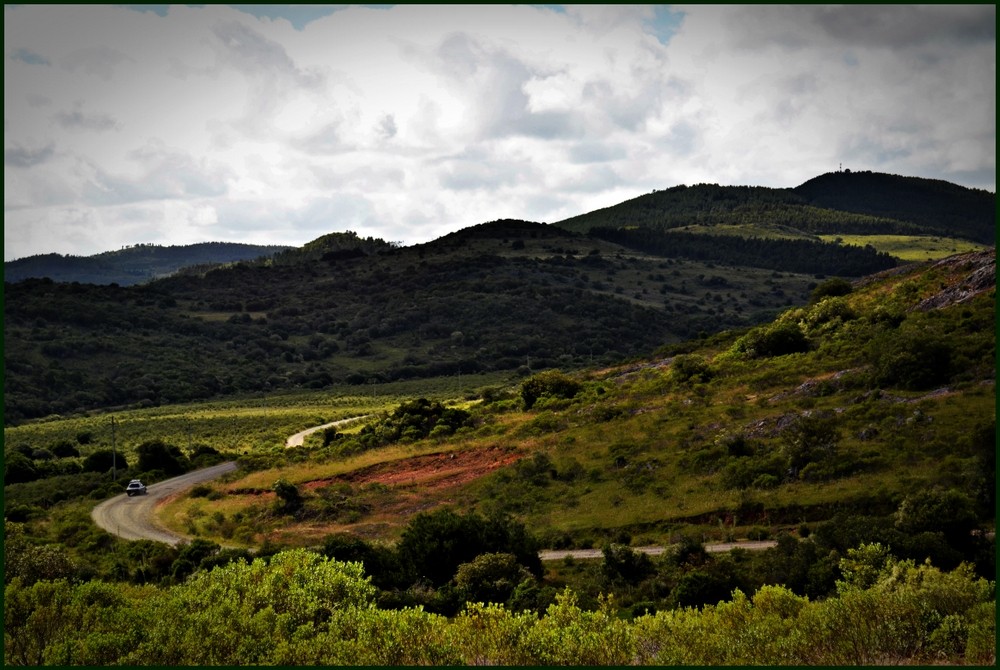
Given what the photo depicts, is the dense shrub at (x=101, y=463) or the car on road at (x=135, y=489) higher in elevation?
the dense shrub at (x=101, y=463)

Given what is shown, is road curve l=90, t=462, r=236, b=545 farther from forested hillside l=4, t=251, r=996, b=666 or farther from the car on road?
forested hillside l=4, t=251, r=996, b=666

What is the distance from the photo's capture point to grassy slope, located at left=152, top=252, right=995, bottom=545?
146ft

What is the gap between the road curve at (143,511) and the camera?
58.0 m

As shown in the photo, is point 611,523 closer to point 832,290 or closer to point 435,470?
point 435,470

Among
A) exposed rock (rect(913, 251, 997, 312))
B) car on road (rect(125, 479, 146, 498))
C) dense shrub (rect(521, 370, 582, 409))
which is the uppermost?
exposed rock (rect(913, 251, 997, 312))

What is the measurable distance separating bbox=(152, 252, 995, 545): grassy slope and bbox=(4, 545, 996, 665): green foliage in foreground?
50.4 feet

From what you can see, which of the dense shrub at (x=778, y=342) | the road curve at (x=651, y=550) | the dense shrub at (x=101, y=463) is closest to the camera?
the road curve at (x=651, y=550)

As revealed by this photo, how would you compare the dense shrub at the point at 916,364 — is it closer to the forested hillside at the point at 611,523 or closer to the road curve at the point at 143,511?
the forested hillside at the point at 611,523

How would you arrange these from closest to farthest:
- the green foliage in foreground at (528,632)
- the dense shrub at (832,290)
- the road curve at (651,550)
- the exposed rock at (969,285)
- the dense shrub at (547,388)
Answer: the green foliage in foreground at (528,632), the road curve at (651,550), the exposed rock at (969,285), the dense shrub at (547,388), the dense shrub at (832,290)

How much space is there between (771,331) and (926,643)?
51.3 m

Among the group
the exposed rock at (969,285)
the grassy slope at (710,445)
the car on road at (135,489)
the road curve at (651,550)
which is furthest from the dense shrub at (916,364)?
the car on road at (135,489)

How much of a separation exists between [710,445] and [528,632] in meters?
31.2

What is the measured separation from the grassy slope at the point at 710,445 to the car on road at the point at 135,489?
7828 millimetres

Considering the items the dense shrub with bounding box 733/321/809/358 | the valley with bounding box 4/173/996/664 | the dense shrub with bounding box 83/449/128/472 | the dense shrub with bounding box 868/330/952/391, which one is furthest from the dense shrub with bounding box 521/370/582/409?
the dense shrub with bounding box 83/449/128/472
